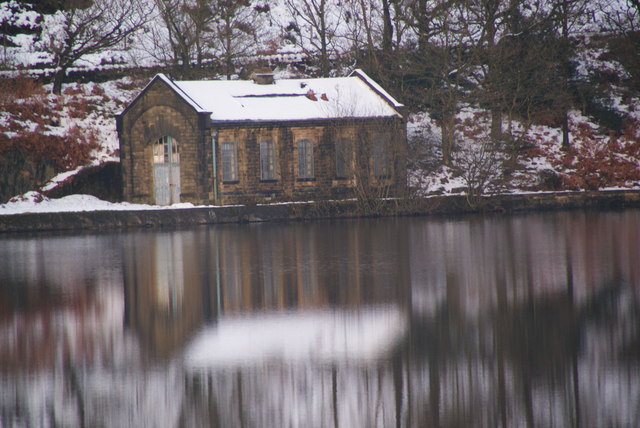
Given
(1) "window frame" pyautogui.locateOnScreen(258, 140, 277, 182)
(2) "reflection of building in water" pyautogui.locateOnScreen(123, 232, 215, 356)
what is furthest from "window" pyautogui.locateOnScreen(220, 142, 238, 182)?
(2) "reflection of building in water" pyautogui.locateOnScreen(123, 232, 215, 356)

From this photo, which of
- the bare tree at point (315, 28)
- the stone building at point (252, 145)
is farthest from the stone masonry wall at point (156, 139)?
the bare tree at point (315, 28)

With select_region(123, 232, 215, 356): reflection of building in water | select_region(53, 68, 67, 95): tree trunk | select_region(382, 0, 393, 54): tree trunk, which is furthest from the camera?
select_region(382, 0, 393, 54): tree trunk

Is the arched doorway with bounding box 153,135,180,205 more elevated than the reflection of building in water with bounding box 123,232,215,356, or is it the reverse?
the arched doorway with bounding box 153,135,180,205

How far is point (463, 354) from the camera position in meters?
8.38

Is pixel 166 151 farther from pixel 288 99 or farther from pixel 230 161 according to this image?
pixel 288 99

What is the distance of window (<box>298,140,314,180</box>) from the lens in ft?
120

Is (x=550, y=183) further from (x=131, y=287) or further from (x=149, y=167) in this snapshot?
(x=131, y=287)

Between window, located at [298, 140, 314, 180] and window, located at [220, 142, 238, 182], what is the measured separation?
9.28 feet

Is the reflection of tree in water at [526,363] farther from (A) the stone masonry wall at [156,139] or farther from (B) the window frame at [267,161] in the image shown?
(B) the window frame at [267,161]

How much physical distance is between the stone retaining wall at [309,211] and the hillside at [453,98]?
119cm

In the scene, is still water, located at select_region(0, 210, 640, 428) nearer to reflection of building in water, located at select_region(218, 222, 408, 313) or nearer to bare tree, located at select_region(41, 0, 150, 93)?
reflection of building in water, located at select_region(218, 222, 408, 313)

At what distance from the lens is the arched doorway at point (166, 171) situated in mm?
35906

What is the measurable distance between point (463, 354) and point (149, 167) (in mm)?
29155

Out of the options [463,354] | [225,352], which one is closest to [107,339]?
[225,352]
